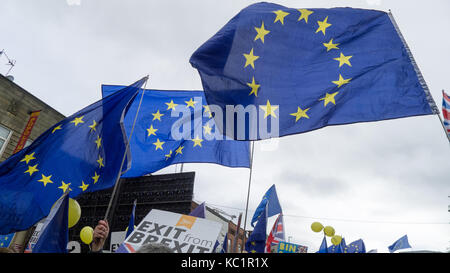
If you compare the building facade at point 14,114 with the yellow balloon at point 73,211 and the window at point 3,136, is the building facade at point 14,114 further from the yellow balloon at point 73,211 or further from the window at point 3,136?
the yellow balloon at point 73,211

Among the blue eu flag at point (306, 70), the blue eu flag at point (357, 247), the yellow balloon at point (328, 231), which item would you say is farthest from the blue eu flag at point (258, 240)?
the blue eu flag at point (357, 247)

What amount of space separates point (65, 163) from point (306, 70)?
5191mm

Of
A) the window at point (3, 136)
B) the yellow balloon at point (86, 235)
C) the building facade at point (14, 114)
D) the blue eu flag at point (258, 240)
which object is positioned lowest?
the yellow balloon at point (86, 235)

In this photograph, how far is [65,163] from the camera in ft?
19.0

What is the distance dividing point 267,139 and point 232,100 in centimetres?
110

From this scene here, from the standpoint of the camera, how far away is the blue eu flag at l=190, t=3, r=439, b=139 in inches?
183

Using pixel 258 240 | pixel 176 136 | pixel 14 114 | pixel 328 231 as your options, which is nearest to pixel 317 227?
pixel 328 231

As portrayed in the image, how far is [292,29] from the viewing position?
5.79 m

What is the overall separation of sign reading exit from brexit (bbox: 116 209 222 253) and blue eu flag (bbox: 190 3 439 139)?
2.27m

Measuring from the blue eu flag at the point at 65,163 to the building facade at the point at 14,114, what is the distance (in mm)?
12512

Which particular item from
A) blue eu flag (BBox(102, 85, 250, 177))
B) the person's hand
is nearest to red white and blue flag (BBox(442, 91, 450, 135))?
blue eu flag (BBox(102, 85, 250, 177))

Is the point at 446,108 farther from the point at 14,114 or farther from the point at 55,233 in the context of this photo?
the point at 14,114

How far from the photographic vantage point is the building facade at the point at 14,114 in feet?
51.5
